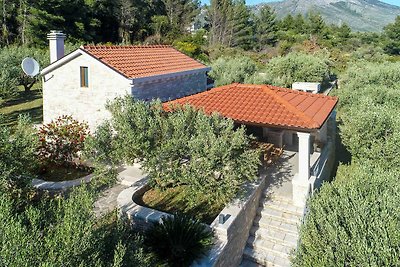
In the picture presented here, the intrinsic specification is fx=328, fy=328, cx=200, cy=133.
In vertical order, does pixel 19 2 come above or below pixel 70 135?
above

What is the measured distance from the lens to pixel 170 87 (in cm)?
2027

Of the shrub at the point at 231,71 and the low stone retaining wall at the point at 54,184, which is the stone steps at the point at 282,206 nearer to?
the low stone retaining wall at the point at 54,184

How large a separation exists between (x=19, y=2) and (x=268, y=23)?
55648mm

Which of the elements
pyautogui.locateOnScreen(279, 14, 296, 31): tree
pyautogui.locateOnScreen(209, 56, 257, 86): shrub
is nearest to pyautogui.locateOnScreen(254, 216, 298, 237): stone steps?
pyautogui.locateOnScreen(209, 56, 257, 86): shrub

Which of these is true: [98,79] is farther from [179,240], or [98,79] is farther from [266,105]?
[179,240]

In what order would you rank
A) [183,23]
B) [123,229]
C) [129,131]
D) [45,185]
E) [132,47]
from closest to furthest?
1. [123,229]
2. [129,131]
3. [45,185]
4. [132,47]
5. [183,23]

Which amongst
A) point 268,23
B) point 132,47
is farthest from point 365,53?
point 132,47

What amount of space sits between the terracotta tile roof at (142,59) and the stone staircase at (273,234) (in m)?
9.45

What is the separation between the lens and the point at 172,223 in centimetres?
990

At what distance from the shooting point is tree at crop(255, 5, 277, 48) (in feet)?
262

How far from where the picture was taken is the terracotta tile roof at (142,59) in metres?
17.5

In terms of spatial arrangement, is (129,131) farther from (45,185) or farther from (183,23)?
(183,23)

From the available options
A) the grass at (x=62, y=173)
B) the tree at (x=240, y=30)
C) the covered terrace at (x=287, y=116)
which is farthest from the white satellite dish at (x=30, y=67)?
the tree at (x=240, y=30)

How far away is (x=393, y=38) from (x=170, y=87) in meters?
77.4
